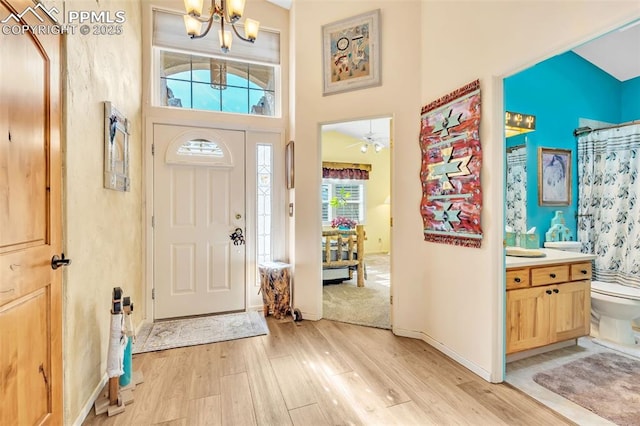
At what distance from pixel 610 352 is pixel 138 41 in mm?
5150

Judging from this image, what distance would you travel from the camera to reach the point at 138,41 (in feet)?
9.37

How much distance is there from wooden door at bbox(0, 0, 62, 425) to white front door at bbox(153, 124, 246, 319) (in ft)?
5.61

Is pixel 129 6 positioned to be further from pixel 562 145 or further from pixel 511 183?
pixel 562 145

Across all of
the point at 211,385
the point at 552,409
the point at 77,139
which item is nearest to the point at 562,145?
the point at 552,409

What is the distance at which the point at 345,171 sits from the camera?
23.3 feet

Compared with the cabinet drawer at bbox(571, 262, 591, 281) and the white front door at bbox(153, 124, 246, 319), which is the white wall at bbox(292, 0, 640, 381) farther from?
the cabinet drawer at bbox(571, 262, 591, 281)

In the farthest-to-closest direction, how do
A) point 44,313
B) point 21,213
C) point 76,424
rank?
point 76,424 → point 44,313 → point 21,213

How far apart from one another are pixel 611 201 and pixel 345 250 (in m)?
3.14

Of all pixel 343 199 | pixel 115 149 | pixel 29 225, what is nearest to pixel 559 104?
pixel 115 149

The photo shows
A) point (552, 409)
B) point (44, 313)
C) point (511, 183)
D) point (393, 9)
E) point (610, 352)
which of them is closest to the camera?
point (44, 313)

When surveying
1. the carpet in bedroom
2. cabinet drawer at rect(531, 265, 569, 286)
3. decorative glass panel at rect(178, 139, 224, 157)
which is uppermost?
decorative glass panel at rect(178, 139, 224, 157)

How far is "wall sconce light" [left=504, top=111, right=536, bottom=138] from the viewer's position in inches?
110

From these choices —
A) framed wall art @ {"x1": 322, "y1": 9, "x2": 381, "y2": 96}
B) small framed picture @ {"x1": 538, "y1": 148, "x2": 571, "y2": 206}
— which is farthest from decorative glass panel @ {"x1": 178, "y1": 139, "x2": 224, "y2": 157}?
small framed picture @ {"x1": 538, "y1": 148, "x2": 571, "y2": 206}

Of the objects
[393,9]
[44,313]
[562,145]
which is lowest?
[44,313]
